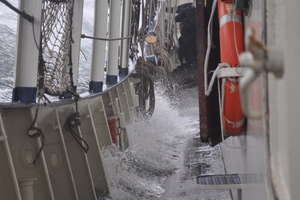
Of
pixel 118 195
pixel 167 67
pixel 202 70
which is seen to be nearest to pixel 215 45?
pixel 202 70

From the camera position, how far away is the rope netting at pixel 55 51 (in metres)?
3.23

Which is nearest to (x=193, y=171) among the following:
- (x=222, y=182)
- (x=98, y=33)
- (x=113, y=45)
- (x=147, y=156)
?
(x=147, y=156)

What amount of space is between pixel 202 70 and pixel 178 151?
A: 4016 millimetres

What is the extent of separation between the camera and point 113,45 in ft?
20.9

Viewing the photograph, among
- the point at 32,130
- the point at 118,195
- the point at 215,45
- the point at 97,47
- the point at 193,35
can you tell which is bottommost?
the point at 118,195

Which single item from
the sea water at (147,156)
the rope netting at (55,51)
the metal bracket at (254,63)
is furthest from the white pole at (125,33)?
the metal bracket at (254,63)

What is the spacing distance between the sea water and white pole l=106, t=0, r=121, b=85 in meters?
0.36

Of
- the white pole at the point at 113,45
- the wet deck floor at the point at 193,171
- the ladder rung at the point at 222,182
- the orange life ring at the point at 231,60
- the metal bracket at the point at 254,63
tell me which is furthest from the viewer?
the white pole at the point at 113,45

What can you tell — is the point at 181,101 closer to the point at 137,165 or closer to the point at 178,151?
the point at 178,151

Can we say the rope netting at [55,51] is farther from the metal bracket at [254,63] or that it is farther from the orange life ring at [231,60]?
the metal bracket at [254,63]

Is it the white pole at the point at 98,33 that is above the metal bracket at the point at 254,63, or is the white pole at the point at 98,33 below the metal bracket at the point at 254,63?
above

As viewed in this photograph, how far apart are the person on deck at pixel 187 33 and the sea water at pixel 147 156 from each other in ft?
10.9

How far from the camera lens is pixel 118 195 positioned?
14.2 feet

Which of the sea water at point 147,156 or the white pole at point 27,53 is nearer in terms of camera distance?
the white pole at point 27,53
